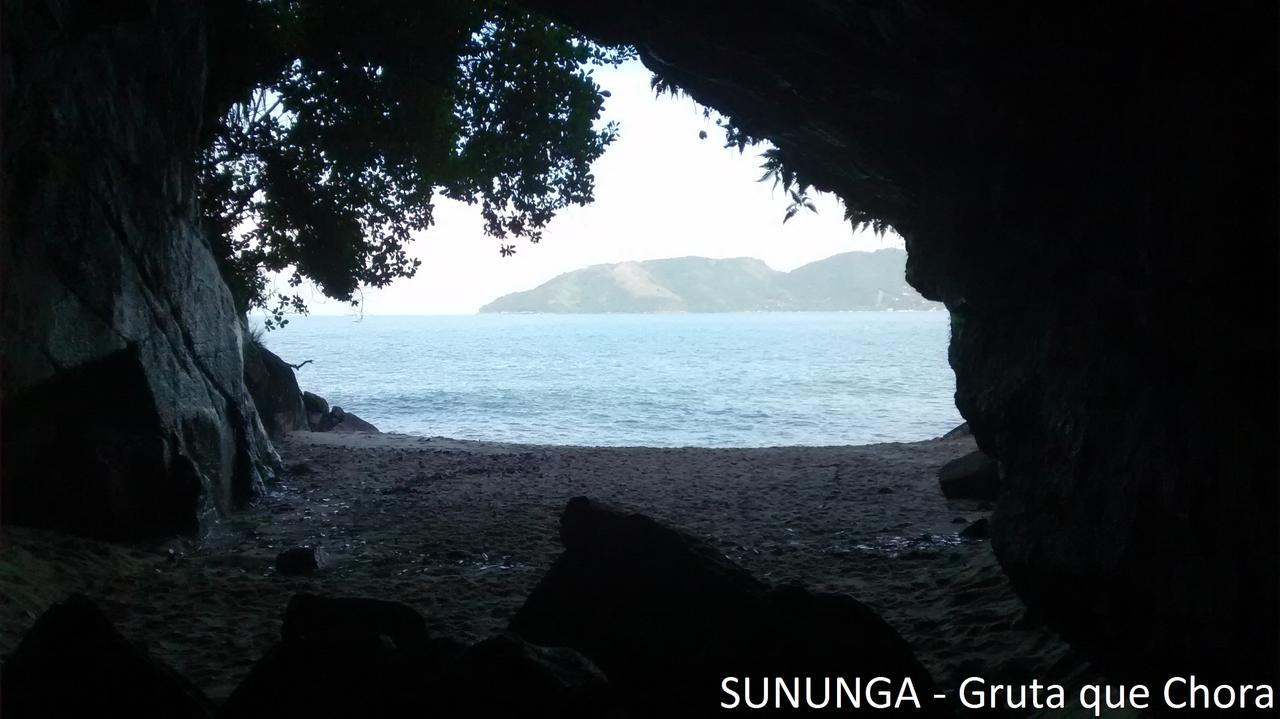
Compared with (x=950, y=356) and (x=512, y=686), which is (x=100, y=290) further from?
(x=950, y=356)

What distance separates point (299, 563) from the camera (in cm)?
844

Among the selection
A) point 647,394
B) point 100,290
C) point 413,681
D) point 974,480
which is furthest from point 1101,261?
point 647,394

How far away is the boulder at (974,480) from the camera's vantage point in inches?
472

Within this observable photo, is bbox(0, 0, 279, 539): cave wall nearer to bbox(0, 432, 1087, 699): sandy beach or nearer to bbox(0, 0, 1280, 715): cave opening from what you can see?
bbox(0, 0, 1280, 715): cave opening

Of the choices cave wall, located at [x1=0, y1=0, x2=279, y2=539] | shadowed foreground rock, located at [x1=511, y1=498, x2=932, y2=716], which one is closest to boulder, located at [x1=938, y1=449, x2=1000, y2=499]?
shadowed foreground rock, located at [x1=511, y1=498, x2=932, y2=716]

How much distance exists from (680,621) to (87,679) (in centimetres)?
335

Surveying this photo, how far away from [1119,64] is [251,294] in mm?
18809

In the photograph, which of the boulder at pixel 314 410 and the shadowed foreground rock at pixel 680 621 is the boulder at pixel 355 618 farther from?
the boulder at pixel 314 410

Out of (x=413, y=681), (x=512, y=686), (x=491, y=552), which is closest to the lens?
(x=512, y=686)

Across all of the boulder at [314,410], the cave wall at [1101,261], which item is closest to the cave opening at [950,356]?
the cave wall at [1101,261]

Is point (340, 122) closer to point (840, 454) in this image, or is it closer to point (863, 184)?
point (863, 184)

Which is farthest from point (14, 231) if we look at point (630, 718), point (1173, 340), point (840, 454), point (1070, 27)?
point (840, 454)

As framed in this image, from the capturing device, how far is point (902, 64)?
20.6 ft

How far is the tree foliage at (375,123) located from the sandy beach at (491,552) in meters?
5.11
